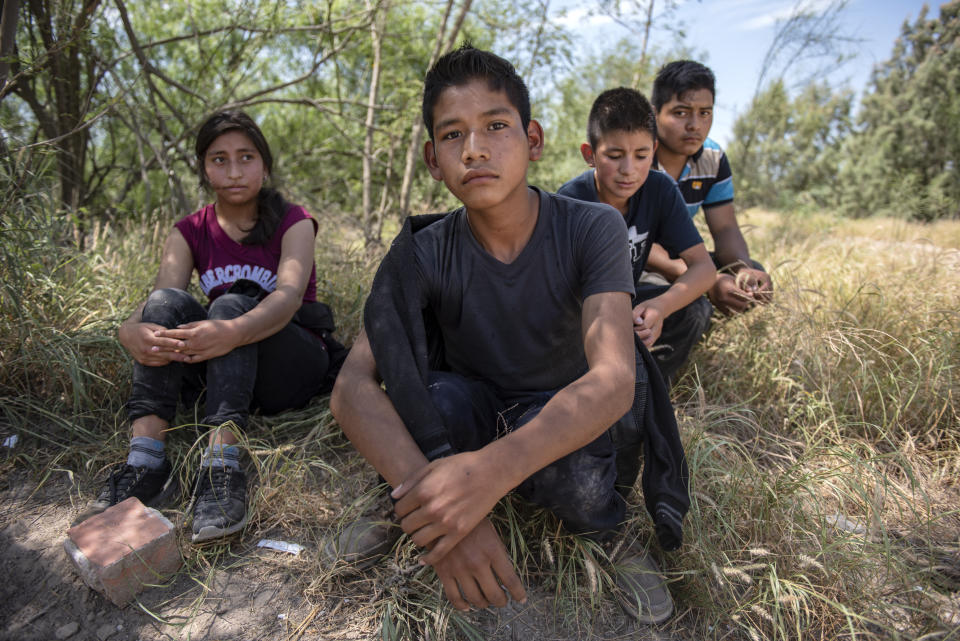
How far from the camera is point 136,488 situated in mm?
1917

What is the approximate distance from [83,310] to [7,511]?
98 centimetres

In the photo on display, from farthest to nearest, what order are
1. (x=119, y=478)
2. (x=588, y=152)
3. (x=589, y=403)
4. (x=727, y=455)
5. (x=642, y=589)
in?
(x=588, y=152), (x=727, y=455), (x=119, y=478), (x=642, y=589), (x=589, y=403)

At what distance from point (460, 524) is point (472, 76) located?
46.8 inches

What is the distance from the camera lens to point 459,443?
1614mm

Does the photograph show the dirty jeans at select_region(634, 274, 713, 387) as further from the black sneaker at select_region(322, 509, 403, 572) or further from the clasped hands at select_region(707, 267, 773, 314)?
the black sneaker at select_region(322, 509, 403, 572)

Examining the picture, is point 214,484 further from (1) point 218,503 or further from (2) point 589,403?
(2) point 589,403

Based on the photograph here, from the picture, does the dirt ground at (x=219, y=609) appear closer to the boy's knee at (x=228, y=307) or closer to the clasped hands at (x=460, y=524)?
the clasped hands at (x=460, y=524)

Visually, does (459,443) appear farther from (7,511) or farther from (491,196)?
(7,511)

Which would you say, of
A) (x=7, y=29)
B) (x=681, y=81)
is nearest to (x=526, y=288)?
(x=681, y=81)

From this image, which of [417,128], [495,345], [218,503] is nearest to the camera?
[495,345]

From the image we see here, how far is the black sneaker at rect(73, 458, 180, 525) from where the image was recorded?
1867 mm

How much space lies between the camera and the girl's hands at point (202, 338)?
1978mm

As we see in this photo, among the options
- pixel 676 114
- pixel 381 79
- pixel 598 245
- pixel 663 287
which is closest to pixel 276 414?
pixel 598 245

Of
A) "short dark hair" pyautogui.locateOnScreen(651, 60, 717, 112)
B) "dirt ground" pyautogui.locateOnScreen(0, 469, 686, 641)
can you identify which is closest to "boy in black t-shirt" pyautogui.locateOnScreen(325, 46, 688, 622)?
"dirt ground" pyautogui.locateOnScreen(0, 469, 686, 641)
